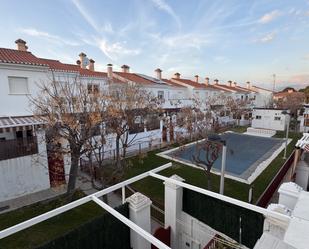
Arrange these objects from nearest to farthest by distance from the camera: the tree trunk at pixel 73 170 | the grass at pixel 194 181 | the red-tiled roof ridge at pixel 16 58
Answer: the tree trunk at pixel 73 170
the grass at pixel 194 181
the red-tiled roof ridge at pixel 16 58

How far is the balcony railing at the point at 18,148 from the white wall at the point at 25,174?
0.35 meters

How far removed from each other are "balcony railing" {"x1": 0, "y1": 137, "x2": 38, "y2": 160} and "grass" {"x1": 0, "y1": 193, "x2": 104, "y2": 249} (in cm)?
488

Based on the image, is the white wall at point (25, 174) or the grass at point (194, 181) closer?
the white wall at point (25, 174)

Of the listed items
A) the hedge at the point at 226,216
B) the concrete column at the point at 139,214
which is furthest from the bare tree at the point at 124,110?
the hedge at the point at 226,216

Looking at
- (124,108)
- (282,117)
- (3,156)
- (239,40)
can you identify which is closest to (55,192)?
(3,156)

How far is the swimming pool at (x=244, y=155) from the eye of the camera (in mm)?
23955

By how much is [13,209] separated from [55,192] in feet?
11.7

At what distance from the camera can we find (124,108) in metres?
21.0

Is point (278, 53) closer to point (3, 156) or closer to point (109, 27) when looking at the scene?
point (109, 27)

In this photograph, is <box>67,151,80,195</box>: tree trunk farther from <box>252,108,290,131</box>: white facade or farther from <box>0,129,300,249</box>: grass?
<box>252,108,290,131</box>: white facade

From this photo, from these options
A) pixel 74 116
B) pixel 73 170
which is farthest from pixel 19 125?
pixel 73 170

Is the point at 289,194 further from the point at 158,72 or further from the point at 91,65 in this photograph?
the point at 158,72

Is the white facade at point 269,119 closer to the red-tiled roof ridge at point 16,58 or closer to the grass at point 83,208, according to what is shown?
the grass at point 83,208

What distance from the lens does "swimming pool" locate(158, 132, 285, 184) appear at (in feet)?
78.6
